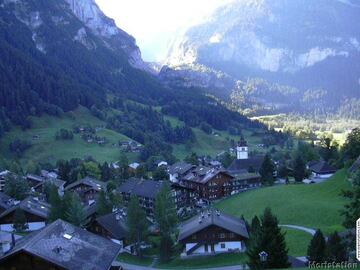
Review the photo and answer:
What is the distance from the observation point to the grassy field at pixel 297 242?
52.4 metres

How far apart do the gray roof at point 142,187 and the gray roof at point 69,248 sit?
54431 millimetres

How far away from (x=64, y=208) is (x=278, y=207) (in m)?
33.1

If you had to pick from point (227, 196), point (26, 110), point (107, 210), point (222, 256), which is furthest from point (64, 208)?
point (26, 110)

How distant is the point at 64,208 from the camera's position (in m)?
68.7

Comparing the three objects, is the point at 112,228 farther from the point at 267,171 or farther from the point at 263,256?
the point at 267,171

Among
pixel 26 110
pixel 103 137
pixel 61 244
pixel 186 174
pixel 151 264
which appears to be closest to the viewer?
pixel 61 244

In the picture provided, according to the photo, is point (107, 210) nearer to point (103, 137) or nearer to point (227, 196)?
point (227, 196)

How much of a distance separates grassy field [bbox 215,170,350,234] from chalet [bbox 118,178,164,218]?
12.9 meters

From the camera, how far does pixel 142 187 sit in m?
102

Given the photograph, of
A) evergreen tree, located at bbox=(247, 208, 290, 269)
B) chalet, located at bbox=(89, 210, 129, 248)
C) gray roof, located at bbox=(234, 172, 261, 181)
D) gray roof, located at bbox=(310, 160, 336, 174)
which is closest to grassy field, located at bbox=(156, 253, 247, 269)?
chalet, located at bbox=(89, 210, 129, 248)

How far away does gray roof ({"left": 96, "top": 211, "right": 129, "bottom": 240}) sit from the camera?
68.4 m

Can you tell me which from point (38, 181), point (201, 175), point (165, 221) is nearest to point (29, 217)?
point (165, 221)

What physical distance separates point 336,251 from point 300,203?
3575 centimetres

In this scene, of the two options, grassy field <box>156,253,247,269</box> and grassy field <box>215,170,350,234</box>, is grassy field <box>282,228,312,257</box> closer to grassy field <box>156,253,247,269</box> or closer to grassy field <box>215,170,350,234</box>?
grassy field <box>215,170,350,234</box>
